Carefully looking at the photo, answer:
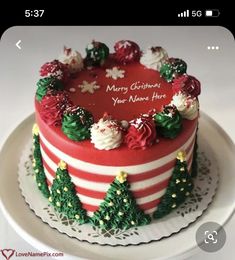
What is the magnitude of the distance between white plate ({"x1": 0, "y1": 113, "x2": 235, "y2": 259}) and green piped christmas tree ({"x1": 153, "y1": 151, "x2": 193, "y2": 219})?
0.11 m

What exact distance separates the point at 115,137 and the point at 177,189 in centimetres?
37

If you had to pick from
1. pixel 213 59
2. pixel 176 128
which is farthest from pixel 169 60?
pixel 213 59

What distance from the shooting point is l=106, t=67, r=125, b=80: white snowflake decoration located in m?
2.44

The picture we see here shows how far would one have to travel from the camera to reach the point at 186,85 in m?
2.28

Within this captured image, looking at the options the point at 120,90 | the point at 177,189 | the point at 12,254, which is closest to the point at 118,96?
the point at 120,90

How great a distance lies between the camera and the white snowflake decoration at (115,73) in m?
2.44

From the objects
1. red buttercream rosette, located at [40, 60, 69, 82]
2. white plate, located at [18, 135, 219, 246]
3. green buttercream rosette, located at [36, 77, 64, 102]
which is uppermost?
red buttercream rosette, located at [40, 60, 69, 82]

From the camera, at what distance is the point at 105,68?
2492mm
